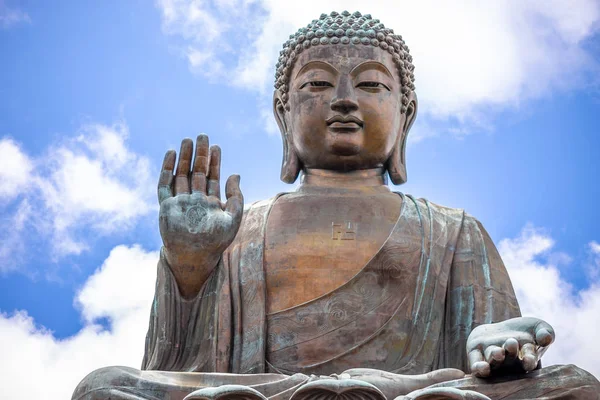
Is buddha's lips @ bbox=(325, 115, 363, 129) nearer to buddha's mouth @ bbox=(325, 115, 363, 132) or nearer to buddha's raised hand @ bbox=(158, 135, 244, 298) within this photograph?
buddha's mouth @ bbox=(325, 115, 363, 132)

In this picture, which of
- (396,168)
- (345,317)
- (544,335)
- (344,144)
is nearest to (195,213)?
(345,317)

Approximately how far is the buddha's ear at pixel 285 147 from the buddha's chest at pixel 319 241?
67cm

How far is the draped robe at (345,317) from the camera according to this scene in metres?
14.7

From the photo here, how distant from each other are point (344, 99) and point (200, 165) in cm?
173

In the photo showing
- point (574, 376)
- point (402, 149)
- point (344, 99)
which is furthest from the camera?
point (402, 149)

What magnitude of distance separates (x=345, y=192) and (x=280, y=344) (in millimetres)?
1791

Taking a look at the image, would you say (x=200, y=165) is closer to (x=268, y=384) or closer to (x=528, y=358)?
(x=268, y=384)

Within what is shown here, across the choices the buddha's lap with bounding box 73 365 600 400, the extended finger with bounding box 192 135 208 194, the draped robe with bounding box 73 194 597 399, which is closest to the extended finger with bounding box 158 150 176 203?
the extended finger with bounding box 192 135 208 194

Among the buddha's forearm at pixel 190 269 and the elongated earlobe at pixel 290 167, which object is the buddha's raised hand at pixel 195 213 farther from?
the elongated earlobe at pixel 290 167

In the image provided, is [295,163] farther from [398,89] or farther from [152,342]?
[152,342]

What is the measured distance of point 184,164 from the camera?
1477 centimetres

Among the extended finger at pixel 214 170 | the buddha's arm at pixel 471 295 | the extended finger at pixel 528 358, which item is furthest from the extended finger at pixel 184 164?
the extended finger at pixel 528 358

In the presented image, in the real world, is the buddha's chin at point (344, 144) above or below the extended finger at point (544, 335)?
above

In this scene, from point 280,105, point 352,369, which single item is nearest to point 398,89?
point 280,105
